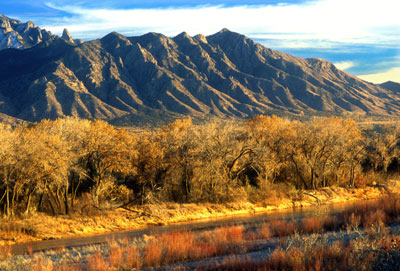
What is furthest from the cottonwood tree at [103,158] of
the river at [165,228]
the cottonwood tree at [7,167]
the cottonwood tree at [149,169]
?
the cottonwood tree at [7,167]

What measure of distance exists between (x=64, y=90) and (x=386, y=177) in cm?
15762

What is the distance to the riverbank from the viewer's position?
99.4ft

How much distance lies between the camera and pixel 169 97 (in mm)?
196250

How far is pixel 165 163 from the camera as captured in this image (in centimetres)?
3694

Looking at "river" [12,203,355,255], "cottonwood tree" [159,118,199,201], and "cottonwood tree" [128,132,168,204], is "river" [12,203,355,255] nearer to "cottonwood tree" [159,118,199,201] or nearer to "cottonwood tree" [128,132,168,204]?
"cottonwood tree" [128,132,168,204]

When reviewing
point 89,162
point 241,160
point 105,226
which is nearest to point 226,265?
point 105,226

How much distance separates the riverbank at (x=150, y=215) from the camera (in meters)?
30.3

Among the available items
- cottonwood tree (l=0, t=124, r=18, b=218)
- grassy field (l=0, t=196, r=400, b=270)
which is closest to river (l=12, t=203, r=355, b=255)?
cottonwood tree (l=0, t=124, r=18, b=218)

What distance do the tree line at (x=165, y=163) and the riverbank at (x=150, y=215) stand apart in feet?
3.49

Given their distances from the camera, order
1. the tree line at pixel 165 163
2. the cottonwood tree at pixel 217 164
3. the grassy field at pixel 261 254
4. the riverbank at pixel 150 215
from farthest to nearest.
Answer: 1. the cottonwood tree at pixel 217 164
2. the tree line at pixel 165 163
3. the riverbank at pixel 150 215
4. the grassy field at pixel 261 254

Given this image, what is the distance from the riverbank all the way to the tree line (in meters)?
1.06

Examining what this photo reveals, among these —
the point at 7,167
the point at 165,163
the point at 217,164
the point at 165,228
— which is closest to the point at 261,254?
the point at 165,228

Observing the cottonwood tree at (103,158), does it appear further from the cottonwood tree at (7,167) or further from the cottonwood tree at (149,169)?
the cottonwood tree at (7,167)

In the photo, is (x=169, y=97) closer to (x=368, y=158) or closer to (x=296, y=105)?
(x=296, y=105)
